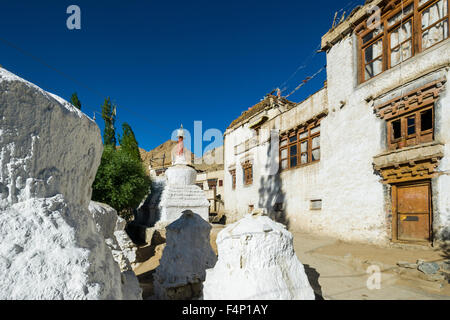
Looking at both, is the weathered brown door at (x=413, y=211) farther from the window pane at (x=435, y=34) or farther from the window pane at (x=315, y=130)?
the window pane at (x=435, y=34)

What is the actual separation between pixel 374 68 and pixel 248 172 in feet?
30.2

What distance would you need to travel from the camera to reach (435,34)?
7180 millimetres

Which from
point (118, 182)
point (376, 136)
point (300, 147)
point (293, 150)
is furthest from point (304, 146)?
point (118, 182)

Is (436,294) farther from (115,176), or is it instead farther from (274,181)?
(115,176)

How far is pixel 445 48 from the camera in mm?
6637

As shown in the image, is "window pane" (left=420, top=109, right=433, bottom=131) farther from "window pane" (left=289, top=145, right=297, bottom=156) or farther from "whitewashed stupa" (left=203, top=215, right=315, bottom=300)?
"whitewashed stupa" (left=203, top=215, right=315, bottom=300)

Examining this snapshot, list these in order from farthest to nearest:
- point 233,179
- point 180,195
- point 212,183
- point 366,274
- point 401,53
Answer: point 212,183
point 233,179
point 180,195
point 401,53
point 366,274

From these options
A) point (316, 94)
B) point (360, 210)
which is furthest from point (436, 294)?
point (316, 94)

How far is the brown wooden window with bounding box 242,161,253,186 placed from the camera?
51.2ft

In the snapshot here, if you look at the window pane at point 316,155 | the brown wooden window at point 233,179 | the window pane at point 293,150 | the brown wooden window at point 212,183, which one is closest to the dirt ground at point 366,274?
the window pane at point 316,155

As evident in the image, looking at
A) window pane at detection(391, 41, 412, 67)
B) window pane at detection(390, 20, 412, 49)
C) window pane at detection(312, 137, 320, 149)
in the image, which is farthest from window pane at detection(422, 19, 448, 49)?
A: window pane at detection(312, 137, 320, 149)

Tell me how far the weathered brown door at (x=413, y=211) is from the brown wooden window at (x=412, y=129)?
134cm

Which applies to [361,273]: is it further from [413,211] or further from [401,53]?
[401,53]

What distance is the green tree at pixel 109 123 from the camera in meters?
17.0
